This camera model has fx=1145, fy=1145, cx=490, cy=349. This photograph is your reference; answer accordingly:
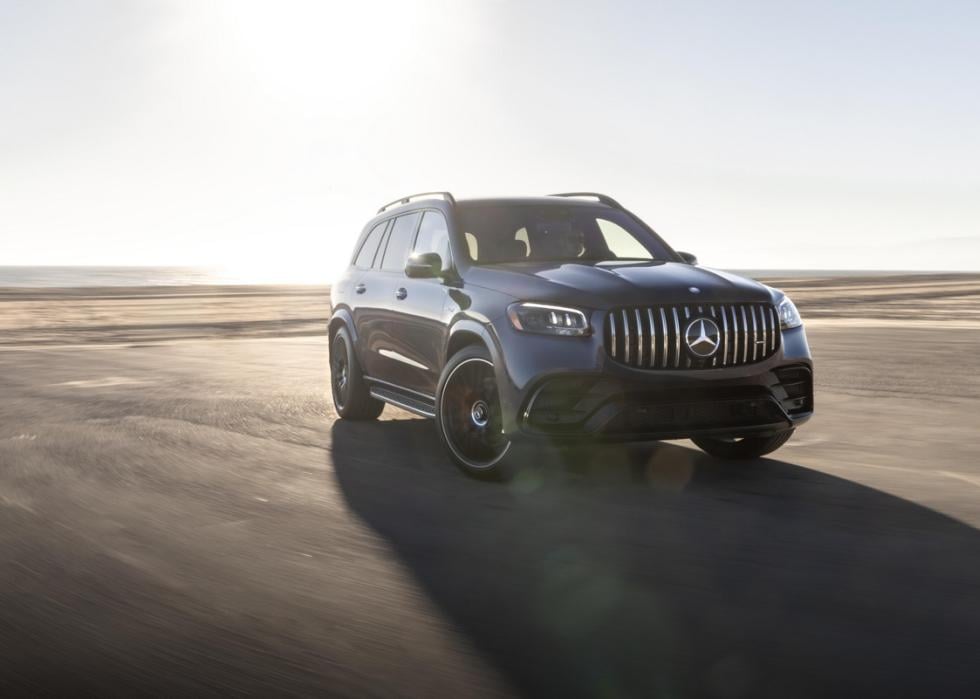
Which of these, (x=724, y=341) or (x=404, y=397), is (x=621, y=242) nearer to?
(x=404, y=397)

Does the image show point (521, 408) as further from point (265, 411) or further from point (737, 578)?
point (265, 411)

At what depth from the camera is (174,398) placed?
11.6 metres

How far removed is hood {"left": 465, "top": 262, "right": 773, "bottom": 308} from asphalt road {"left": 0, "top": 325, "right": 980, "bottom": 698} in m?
1.14

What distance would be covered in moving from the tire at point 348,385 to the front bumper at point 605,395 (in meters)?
3.23

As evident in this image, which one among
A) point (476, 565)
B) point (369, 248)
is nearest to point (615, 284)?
point (476, 565)

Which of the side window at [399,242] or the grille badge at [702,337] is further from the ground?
the side window at [399,242]

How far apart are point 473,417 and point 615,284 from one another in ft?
4.10

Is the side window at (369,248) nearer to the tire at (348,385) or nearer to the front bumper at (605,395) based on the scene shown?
the tire at (348,385)

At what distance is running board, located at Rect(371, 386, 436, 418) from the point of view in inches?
317

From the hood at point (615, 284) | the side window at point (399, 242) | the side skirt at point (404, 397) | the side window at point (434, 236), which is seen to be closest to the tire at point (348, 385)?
the side skirt at point (404, 397)

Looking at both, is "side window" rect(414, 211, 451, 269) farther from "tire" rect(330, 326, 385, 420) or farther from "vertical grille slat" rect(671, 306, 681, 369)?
Answer: "vertical grille slat" rect(671, 306, 681, 369)

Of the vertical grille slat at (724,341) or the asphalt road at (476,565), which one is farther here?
the vertical grille slat at (724,341)

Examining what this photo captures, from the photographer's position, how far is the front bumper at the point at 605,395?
638 cm

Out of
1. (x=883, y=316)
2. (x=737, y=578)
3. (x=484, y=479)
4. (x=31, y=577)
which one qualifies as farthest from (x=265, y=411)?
(x=883, y=316)
